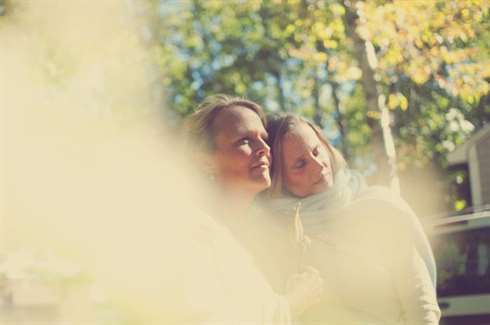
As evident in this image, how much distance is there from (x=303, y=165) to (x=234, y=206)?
13.2 inches

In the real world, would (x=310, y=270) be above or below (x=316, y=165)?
below

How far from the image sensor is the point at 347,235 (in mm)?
2645

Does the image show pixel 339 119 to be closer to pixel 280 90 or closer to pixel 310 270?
pixel 280 90

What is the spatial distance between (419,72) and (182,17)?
14979 mm

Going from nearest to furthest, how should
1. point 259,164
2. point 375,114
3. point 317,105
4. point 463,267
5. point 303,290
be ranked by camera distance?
point 303,290 < point 259,164 < point 463,267 < point 375,114 < point 317,105

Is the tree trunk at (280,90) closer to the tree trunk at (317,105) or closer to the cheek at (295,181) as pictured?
the tree trunk at (317,105)

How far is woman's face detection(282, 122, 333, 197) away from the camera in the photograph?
2.67 meters

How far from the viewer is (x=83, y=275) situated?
1.75 m

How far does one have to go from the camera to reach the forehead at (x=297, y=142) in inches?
105

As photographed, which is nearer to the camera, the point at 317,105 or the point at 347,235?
the point at 347,235

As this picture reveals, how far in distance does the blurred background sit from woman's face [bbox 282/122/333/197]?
1.10 metres

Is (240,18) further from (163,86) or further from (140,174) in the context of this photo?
(140,174)

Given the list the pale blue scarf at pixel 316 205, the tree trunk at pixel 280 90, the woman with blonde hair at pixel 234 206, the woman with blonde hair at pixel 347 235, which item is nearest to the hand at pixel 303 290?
the woman with blonde hair at pixel 234 206

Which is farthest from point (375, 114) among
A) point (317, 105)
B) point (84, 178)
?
point (317, 105)
